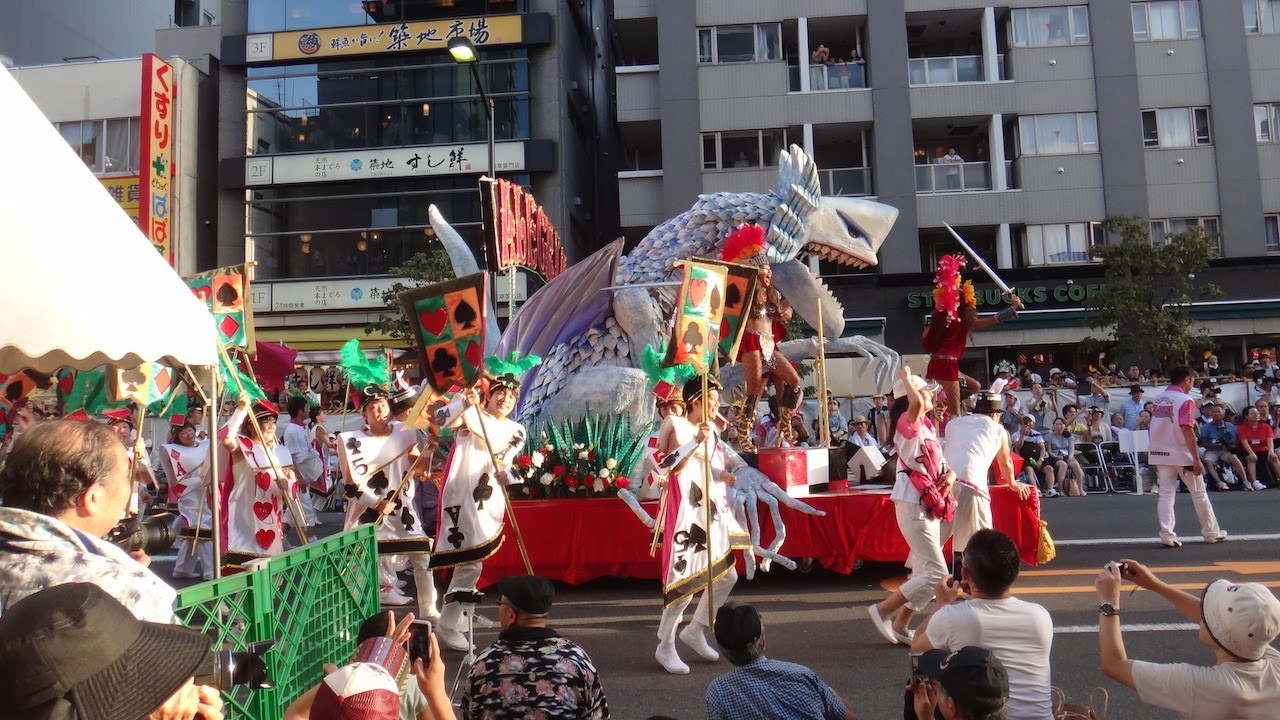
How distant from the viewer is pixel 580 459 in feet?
27.9

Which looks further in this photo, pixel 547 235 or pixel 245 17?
pixel 245 17

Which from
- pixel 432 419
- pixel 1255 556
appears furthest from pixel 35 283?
pixel 1255 556

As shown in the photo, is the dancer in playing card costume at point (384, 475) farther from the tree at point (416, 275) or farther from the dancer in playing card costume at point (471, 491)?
the tree at point (416, 275)

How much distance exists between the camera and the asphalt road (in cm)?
511

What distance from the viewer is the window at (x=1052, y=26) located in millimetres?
24953

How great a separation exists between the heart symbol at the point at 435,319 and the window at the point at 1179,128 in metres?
23.8

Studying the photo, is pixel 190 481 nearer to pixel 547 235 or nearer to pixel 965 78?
pixel 547 235

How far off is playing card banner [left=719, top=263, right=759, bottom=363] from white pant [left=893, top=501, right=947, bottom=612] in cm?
199

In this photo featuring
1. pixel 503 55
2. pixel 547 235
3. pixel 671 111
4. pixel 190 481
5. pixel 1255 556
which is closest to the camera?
pixel 1255 556

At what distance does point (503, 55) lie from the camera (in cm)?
2688

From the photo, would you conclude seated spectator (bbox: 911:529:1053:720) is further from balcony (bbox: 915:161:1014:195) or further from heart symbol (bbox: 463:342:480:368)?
balcony (bbox: 915:161:1014:195)

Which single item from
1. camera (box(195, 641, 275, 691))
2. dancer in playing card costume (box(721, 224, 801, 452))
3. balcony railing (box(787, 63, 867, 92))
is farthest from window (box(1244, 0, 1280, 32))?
camera (box(195, 641, 275, 691))

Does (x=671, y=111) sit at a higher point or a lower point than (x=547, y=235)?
higher

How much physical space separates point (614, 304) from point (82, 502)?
8.26 m
